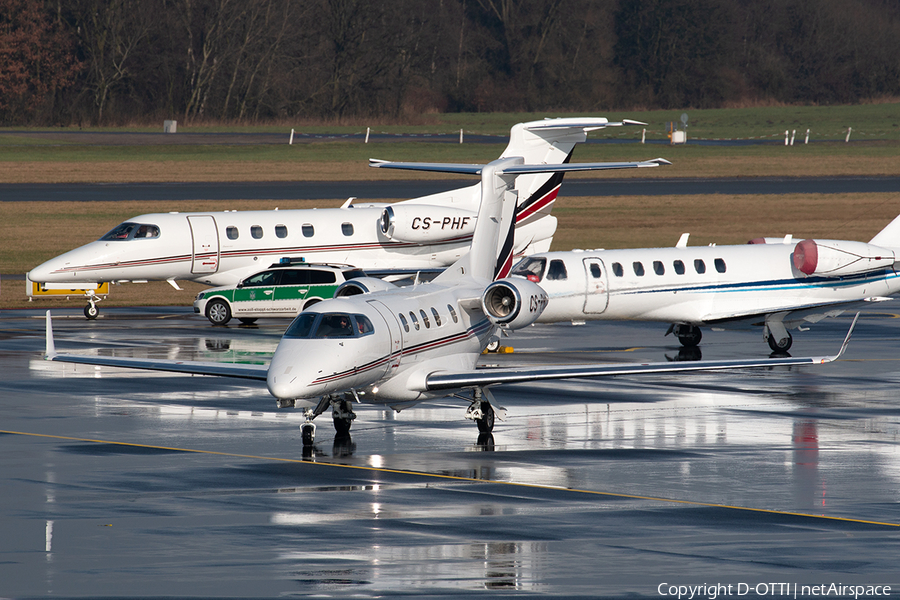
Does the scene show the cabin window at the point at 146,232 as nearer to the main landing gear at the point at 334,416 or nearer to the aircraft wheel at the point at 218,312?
the aircraft wheel at the point at 218,312

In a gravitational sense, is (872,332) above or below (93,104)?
below

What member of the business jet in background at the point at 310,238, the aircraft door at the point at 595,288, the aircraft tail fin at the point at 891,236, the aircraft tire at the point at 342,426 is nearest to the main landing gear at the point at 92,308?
the business jet in background at the point at 310,238

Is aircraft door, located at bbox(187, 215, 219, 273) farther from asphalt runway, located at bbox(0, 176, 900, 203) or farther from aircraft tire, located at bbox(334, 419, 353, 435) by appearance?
asphalt runway, located at bbox(0, 176, 900, 203)

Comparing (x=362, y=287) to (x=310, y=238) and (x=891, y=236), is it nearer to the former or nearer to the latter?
(x=891, y=236)

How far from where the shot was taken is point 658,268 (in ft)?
111

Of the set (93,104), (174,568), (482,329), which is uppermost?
(93,104)

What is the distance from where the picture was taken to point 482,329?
24344mm

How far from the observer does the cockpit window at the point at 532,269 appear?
32750mm

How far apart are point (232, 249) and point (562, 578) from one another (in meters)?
30.1

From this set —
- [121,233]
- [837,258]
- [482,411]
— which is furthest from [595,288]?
[121,233]

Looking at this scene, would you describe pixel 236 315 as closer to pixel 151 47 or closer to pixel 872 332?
pixel 872 332

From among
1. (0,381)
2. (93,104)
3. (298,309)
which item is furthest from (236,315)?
(93,104)

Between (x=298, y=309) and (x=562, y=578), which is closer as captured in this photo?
(x=562, y=578)

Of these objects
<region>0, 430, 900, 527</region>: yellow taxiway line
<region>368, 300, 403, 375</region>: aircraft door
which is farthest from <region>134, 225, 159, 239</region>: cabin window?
<region>368, 300, 403, 375</region>: aircraft door
